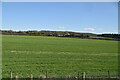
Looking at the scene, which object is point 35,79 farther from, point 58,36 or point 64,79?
point 58,36

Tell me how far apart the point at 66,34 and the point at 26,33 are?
10.3 metres

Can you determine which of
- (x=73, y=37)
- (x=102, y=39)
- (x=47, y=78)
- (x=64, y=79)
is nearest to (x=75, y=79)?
(x=64, y=79)

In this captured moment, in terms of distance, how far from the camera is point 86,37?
6228cm

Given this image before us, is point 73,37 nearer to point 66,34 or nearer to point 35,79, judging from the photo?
point 66,34

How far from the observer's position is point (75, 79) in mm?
6133

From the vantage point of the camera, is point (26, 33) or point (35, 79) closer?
point (35, 79)

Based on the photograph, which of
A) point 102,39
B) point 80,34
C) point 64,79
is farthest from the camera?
point 80,34

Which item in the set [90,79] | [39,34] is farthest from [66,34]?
[90,79]

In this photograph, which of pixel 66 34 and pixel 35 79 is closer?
pixel 35 79

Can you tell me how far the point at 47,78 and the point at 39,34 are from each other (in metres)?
58.2

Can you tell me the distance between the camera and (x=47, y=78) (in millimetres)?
6113

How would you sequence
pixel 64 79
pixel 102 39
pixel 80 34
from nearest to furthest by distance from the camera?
pixel 64 79, pixel 102 39, pixel 80 34

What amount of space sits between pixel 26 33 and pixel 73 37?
12212 millimetres

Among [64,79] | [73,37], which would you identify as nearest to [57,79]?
[64,79]
